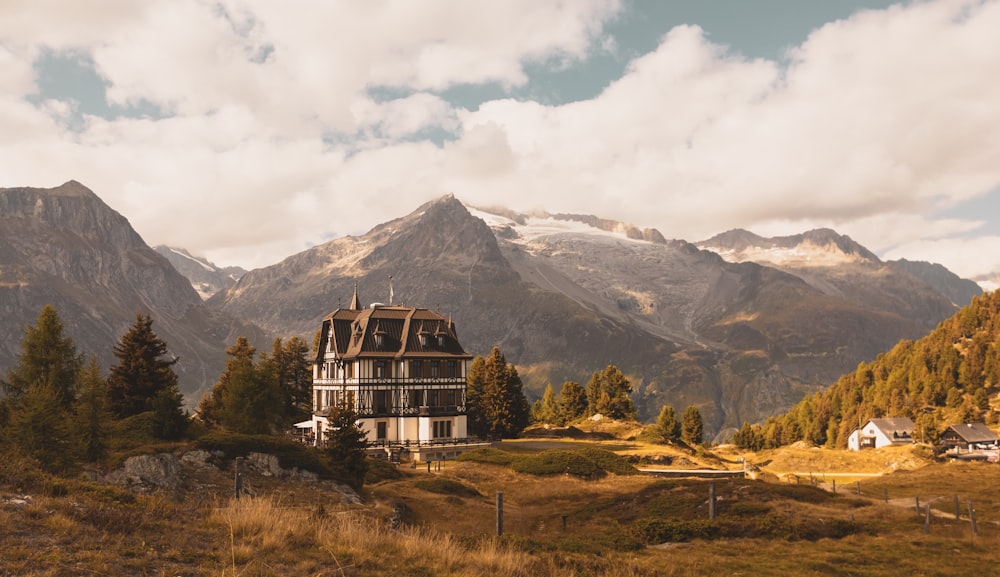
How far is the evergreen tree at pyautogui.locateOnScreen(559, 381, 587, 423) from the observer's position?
111344 millimetres

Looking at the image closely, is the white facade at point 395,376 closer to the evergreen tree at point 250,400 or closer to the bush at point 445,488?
the evergreen tree at point 250,400

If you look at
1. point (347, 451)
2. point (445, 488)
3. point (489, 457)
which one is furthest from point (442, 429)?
point (347, 451)

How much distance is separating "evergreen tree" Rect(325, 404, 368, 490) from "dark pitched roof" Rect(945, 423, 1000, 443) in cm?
14403

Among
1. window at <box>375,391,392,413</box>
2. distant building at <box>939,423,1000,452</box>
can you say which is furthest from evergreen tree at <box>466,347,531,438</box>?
distant building at <box>939,423,1000,452</box>

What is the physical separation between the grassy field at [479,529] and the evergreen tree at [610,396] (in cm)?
4842

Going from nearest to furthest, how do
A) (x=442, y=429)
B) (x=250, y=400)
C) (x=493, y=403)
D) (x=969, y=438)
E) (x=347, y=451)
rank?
(x=347, y=451)
(x=250, y=400)
(x=442, y=429)
(x=493, y=403)
(x=969, y=438)

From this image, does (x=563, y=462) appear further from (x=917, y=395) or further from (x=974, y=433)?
(x=917, y=395)

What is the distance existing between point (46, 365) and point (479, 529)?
31.4m

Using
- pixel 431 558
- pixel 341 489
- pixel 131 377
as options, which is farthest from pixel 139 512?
pixel 131 377

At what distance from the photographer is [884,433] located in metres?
152

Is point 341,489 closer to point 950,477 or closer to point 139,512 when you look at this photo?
point 139,512

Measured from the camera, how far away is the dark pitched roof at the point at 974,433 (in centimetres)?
13462

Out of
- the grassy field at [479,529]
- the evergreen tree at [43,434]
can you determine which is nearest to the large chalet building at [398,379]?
the grassy field at [479,529]

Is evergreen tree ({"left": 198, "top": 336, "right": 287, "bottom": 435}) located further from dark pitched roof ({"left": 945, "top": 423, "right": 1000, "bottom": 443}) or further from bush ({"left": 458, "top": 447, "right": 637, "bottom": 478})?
dark pitched roof ({"left": 945, "top": 423, "right": 1000, "bottom": 443})
